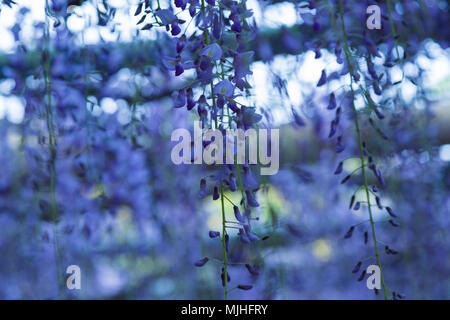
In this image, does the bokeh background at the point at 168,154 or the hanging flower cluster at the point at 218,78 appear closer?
the hanging flower cluster at the point at 218,78

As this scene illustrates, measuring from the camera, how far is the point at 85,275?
72.1 inches

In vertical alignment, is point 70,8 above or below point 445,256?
above

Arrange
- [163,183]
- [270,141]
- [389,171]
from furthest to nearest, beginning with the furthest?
[163,183]
[389,171]
[270,141]

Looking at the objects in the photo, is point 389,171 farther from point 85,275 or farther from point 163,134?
point 85,275

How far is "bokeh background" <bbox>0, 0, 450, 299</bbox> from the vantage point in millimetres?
1341

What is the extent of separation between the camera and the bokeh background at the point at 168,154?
4.40ft

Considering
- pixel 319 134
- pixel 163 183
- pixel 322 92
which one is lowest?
pixel 163 183

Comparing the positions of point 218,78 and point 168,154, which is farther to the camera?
point 168,154

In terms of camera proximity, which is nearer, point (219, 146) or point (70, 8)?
point (219, 146)

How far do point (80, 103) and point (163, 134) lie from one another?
0.48 meters

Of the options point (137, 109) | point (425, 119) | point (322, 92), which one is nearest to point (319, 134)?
point (322, 92)

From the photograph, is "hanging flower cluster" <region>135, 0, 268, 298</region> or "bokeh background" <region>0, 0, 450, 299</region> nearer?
"hanging flower cluster" <region>135, 0, 268, 298</region>

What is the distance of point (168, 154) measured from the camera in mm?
2100
